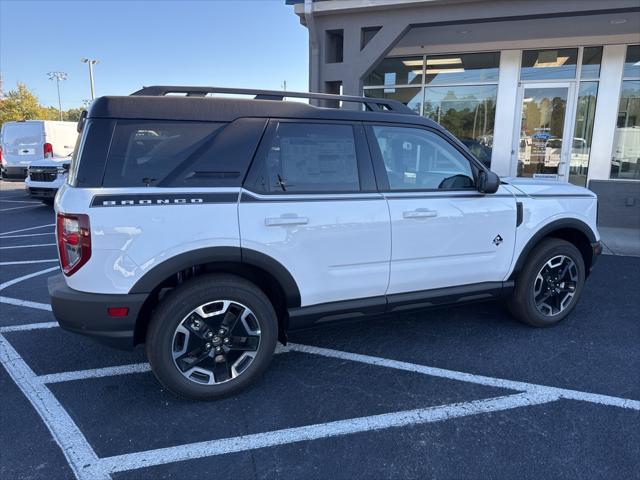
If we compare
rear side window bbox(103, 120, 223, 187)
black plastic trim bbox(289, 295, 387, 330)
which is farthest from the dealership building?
rear side window bbox(103, 120, 223, 187)

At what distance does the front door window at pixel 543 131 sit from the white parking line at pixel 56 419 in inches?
351

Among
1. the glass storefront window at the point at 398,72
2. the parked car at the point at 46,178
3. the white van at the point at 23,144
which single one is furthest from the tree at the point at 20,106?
the glass storefront window at the point at 398,72

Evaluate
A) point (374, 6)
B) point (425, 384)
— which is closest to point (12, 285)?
point (425, 384)

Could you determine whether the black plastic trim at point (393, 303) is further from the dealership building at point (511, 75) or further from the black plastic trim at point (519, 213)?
the dealership building at point (511, 75)

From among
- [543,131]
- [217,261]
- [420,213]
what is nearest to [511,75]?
[543,131]

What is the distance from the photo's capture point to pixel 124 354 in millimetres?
3664

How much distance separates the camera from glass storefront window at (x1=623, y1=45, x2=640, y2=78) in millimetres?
8508

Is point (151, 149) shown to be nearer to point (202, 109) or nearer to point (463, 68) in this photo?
point (202, 109)

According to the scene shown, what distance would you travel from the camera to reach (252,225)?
2.88m

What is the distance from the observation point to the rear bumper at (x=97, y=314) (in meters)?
2.66

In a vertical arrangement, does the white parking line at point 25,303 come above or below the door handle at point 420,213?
below

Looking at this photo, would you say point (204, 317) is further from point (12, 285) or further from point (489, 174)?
point (12, 285)

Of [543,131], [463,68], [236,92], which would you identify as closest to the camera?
[236,92]

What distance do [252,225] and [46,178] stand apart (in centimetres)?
1003
